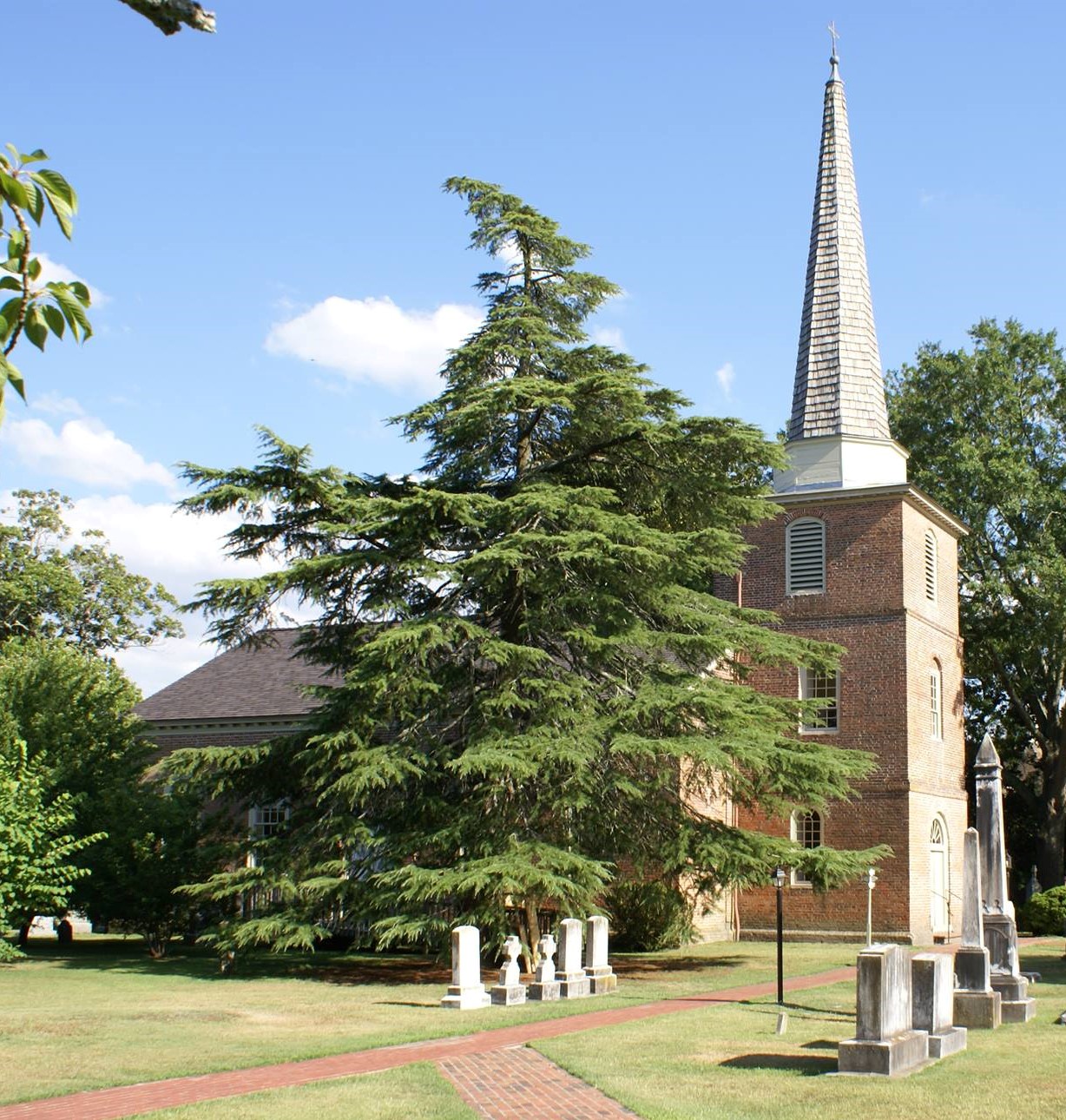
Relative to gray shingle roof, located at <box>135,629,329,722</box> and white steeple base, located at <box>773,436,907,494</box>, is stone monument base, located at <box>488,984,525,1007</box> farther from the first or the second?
gray shingle roof, located at <box>135,629,329,722</box>

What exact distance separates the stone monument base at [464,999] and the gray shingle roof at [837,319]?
1924cm

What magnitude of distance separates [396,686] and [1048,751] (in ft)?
89.7

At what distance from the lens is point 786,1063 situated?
43.9ft

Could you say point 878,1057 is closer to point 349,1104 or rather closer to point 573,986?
point 349,1104

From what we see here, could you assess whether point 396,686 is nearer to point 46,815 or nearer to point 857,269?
point 46,815

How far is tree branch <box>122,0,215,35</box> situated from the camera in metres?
3.24

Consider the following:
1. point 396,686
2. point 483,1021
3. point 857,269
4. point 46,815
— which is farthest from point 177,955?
point 857,269

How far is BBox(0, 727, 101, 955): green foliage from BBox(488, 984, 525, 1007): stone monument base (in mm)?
9758

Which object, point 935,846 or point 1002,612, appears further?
point 1002,612

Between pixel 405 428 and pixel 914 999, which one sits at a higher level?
pixel 405 428

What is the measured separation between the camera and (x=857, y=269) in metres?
35.6

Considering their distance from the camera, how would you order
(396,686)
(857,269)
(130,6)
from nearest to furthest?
(130,6), (396,686), (857,269)

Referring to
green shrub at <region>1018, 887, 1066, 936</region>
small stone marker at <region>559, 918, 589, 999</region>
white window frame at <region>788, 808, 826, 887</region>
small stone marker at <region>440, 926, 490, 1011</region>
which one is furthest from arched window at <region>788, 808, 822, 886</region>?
small stone marker at <region>440, 926, 490, 1011</region>

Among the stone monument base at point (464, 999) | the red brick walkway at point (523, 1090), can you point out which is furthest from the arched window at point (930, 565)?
the red brick walkway at point (523, 1090)
